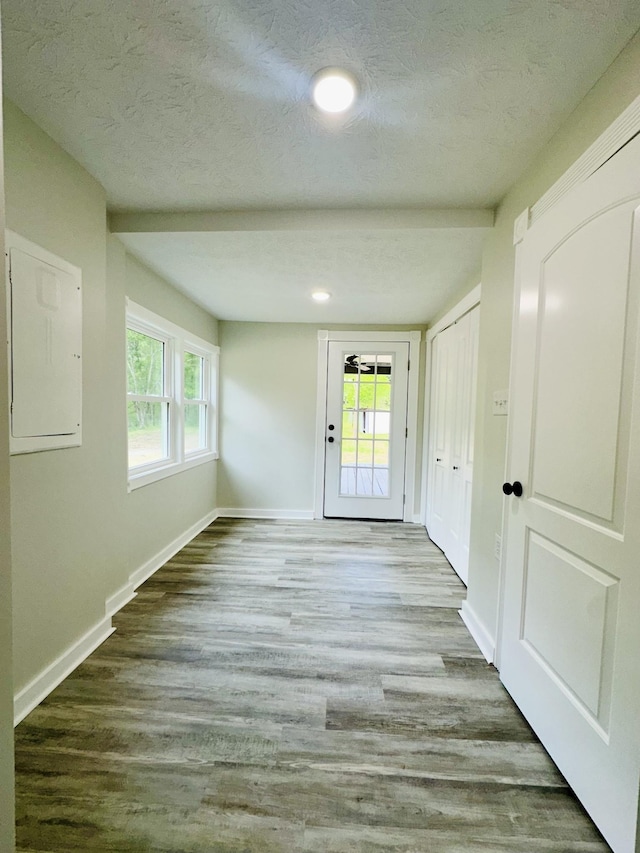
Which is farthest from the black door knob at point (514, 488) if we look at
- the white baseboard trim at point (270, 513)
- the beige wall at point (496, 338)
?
the white baseboard trim at point (270, 513)

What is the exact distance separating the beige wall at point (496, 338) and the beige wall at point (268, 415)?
2.05 meters

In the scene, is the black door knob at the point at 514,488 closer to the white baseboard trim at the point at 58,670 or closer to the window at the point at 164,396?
the white baseboard trim at the point at 58,670

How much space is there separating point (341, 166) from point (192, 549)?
301 centimetres

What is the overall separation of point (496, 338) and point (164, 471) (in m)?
2.54

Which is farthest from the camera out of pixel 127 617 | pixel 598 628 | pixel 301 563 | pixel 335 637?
pixel 301 563

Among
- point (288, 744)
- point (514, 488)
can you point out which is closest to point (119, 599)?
point (288, 744)

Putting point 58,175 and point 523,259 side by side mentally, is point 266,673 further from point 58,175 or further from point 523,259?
point 58,175

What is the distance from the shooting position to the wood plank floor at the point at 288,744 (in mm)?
1079

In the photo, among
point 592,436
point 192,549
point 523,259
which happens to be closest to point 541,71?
point 523,259

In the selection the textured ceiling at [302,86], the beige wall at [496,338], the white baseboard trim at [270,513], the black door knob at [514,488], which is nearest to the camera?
the textured ceiling at [302,86]

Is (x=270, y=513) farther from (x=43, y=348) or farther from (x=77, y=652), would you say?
(x=43, y=348)

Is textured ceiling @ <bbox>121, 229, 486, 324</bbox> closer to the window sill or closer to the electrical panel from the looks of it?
the electrical panel

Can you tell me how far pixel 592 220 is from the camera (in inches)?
45.8

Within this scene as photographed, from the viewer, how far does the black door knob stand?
5.08 feet
